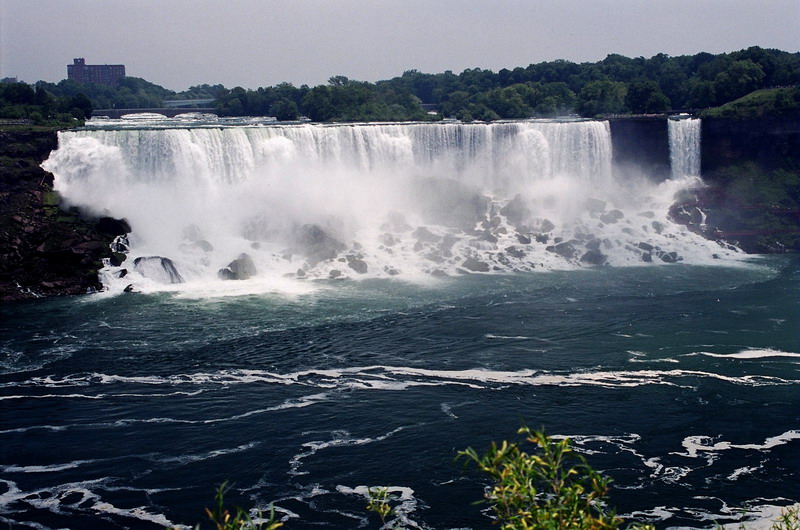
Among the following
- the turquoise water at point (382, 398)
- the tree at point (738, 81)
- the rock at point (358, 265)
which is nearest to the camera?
the turquoise water at point (382, 398)

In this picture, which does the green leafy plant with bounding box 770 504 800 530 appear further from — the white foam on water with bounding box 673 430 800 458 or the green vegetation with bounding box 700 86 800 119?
the green vegetation with bounding box 700 86 800 119

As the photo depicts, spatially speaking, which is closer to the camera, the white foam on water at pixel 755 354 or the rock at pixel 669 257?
the white foam on water at pixel 755 354

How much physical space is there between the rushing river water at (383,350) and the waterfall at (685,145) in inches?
100.0

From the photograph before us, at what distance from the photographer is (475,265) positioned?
3678 cm

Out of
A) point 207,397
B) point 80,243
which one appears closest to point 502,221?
Result: point 80,243

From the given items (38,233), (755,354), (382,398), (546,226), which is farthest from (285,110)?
(382,398)

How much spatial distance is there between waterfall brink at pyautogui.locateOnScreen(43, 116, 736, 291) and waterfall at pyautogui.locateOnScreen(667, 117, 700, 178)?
1701 millimetres

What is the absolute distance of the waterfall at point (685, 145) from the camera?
47.7 m

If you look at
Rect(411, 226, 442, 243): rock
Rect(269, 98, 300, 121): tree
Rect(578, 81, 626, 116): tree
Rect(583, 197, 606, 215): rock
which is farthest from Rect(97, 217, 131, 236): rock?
Rect(578, 81, 626, 116): tree

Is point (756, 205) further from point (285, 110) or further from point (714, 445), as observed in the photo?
point (285, 110)

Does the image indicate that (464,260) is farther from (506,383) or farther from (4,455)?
(4,455)

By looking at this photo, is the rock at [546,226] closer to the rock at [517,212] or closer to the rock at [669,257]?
the rock at [517,212]

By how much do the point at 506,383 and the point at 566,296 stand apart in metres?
10.2

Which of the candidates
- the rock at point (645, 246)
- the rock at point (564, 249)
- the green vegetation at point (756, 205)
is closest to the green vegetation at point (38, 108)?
the rock at point (564, 249)
